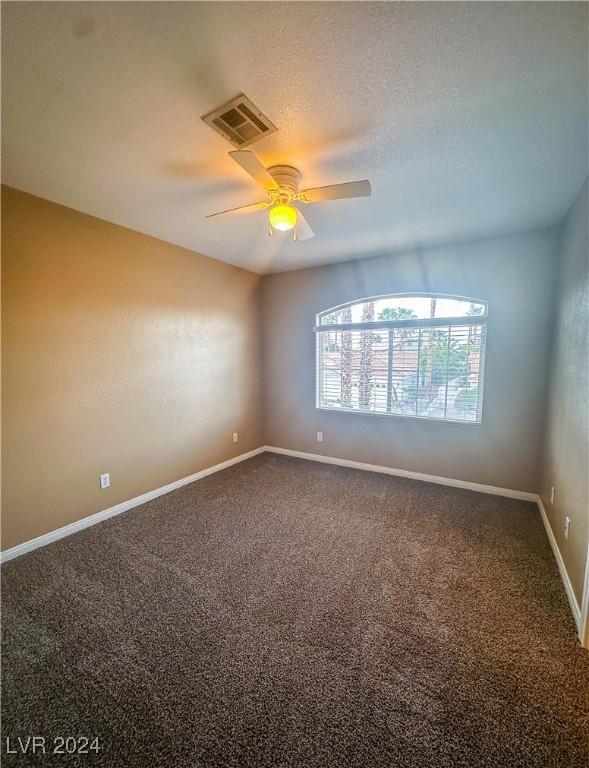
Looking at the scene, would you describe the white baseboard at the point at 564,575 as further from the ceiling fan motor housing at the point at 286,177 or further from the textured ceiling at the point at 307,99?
the ceiling fan motor housing at the point at 286,177

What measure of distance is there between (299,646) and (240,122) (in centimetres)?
266

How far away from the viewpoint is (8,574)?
6.73 ft

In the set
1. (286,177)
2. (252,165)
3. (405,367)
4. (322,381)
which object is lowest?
(322,381)

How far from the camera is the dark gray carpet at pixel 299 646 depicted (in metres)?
1.15

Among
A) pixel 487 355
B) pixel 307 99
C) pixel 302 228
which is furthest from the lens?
pixel 487 355

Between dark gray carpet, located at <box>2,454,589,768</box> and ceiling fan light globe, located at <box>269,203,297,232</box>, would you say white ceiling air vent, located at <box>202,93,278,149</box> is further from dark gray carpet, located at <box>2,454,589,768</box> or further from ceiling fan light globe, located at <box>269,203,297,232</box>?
dark gray carpet, located at <box>2,454,589,768</box>

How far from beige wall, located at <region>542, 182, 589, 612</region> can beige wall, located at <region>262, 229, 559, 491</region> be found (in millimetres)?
246

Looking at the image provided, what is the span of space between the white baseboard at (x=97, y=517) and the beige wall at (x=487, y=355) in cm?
144

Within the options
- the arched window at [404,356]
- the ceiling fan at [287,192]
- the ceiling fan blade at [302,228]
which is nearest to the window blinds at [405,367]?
the arched window at [404,356]

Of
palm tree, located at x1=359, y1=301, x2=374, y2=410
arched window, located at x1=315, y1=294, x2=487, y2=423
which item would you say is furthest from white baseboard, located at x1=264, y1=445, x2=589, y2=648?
palm tree, located at x1=359, y1=301, x2=374, y2=410

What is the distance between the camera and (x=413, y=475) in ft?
11.7

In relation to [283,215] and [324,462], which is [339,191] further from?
[324,462]

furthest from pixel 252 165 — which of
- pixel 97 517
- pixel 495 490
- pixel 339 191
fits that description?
pixel 495 490

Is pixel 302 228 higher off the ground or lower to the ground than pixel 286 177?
lower
